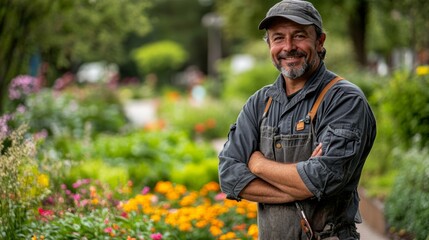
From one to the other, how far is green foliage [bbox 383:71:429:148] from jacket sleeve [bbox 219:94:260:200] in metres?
4.87

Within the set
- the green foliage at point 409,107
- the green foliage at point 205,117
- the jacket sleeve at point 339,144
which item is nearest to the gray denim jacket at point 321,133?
the jacket sleeve at point 339,144

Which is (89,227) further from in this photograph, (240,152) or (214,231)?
(240,152)

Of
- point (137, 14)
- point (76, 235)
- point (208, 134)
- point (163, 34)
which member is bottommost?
point (76, 235)

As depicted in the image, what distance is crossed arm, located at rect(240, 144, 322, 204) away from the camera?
3381mm

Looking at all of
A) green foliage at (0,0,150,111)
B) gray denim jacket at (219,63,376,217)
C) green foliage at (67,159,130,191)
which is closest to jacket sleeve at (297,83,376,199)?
gray denim jacket at (219,63,376,217)

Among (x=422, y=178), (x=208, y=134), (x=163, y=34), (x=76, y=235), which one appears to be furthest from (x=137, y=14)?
(x=163, y=34)

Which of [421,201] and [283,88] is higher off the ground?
[283,88]

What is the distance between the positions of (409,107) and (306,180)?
18.0ft

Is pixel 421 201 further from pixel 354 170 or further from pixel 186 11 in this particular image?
pixel 186 11

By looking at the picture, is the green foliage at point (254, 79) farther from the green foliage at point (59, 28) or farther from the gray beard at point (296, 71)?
the gray beard at point (296, 71)

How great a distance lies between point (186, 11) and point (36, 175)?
199ft

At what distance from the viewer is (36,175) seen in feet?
16.7

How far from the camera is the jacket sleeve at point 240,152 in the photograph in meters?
3.60

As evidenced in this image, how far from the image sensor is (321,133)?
3412mm
